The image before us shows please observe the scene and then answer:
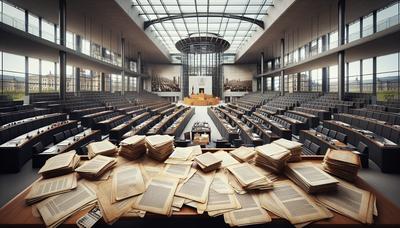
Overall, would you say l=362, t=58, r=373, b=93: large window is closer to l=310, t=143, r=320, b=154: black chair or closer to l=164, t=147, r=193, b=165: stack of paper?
l=310, t=143, r=320, b=154: black chair

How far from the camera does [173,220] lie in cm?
185

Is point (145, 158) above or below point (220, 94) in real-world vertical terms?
below

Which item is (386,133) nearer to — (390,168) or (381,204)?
(390,168)

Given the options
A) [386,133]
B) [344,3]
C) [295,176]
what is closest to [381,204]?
[295,176]

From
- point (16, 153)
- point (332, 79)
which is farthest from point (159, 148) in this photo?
point (332, 79)

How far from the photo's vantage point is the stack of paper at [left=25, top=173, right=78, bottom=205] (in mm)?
1917

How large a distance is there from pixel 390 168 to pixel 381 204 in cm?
497

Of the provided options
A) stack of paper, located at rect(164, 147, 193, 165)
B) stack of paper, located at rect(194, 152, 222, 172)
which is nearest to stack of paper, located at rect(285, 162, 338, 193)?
stack of paper, located at rect(194, 152, 222, 172)

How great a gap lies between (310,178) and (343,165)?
0.45 meters

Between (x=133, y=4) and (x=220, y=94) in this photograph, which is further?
(x=220, y=94)

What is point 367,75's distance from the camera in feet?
48.7

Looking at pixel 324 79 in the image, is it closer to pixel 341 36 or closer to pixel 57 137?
pixel 341 36

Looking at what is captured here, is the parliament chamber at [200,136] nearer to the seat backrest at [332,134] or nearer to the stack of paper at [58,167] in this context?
the stack of paper at [58,167]

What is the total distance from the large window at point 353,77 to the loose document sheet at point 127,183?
722 inches
